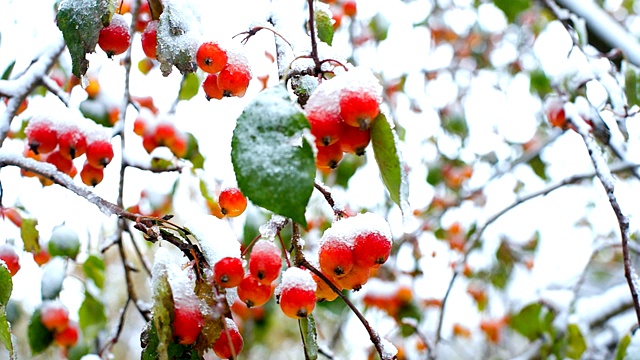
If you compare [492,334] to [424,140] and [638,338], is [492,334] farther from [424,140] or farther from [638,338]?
[638,338]

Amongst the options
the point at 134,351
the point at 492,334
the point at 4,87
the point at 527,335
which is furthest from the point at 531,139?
the point at 134,351

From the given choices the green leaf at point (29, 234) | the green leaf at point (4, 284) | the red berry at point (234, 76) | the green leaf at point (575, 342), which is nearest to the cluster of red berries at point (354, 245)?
the red berry at point (234, 76)

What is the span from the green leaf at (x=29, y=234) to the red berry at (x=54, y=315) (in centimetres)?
19

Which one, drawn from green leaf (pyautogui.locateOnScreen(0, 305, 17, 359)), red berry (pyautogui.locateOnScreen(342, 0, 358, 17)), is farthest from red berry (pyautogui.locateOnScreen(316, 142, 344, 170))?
red berry (pyautogui.locateOnScreen(342, 0, 358, 17))

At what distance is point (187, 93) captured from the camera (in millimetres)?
1715

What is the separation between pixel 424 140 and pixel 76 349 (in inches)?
82.8

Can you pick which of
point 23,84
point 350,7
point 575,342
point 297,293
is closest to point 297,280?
point 297,293

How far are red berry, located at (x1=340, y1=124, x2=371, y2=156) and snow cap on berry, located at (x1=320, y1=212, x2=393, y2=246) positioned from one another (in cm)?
11

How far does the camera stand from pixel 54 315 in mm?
1439

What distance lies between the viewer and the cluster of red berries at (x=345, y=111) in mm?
610

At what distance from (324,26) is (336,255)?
438 millimetres

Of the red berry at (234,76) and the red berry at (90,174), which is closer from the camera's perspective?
the red berry at (234,76)

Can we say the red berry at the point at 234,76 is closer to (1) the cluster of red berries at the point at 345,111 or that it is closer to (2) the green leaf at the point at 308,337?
(1) the cluster of red berries at the point at 345,111

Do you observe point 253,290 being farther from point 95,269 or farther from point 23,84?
point 95,269
